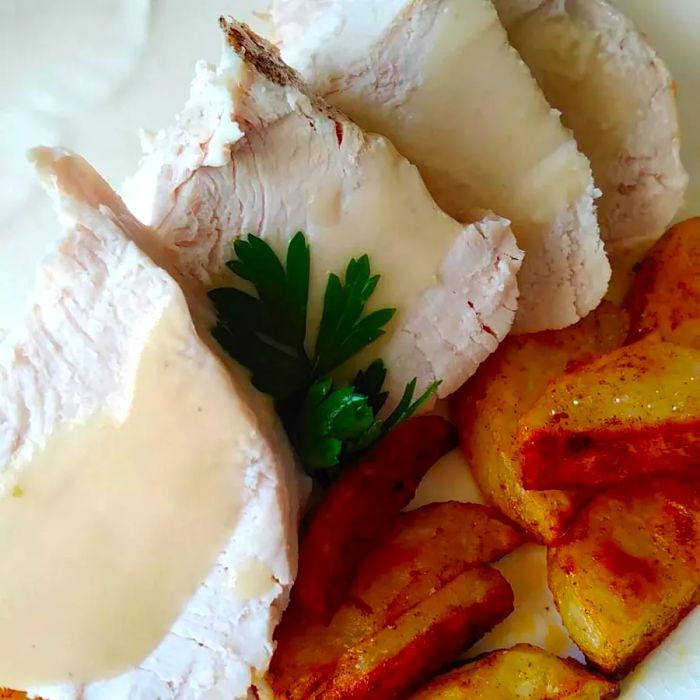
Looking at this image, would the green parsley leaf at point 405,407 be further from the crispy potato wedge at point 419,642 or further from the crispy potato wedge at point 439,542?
the crispy potato wedge at point 419,642

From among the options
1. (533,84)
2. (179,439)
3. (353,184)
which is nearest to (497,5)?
(533,84)

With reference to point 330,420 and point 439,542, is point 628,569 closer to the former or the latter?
point 439,542

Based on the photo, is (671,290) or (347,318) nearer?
(347,318)

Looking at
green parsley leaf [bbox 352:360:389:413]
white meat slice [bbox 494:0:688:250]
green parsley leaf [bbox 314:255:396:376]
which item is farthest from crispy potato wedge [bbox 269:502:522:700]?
white meat slice [bbox 494:0:688:250]

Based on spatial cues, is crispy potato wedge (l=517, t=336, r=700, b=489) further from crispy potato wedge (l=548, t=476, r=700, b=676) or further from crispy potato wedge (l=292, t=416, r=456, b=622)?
crispy potato wedge (l=292, t=416, r=456, b=622)

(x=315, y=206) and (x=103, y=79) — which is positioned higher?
(x=103, y=79)

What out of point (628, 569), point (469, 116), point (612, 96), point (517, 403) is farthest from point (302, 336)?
point (612, 96)
